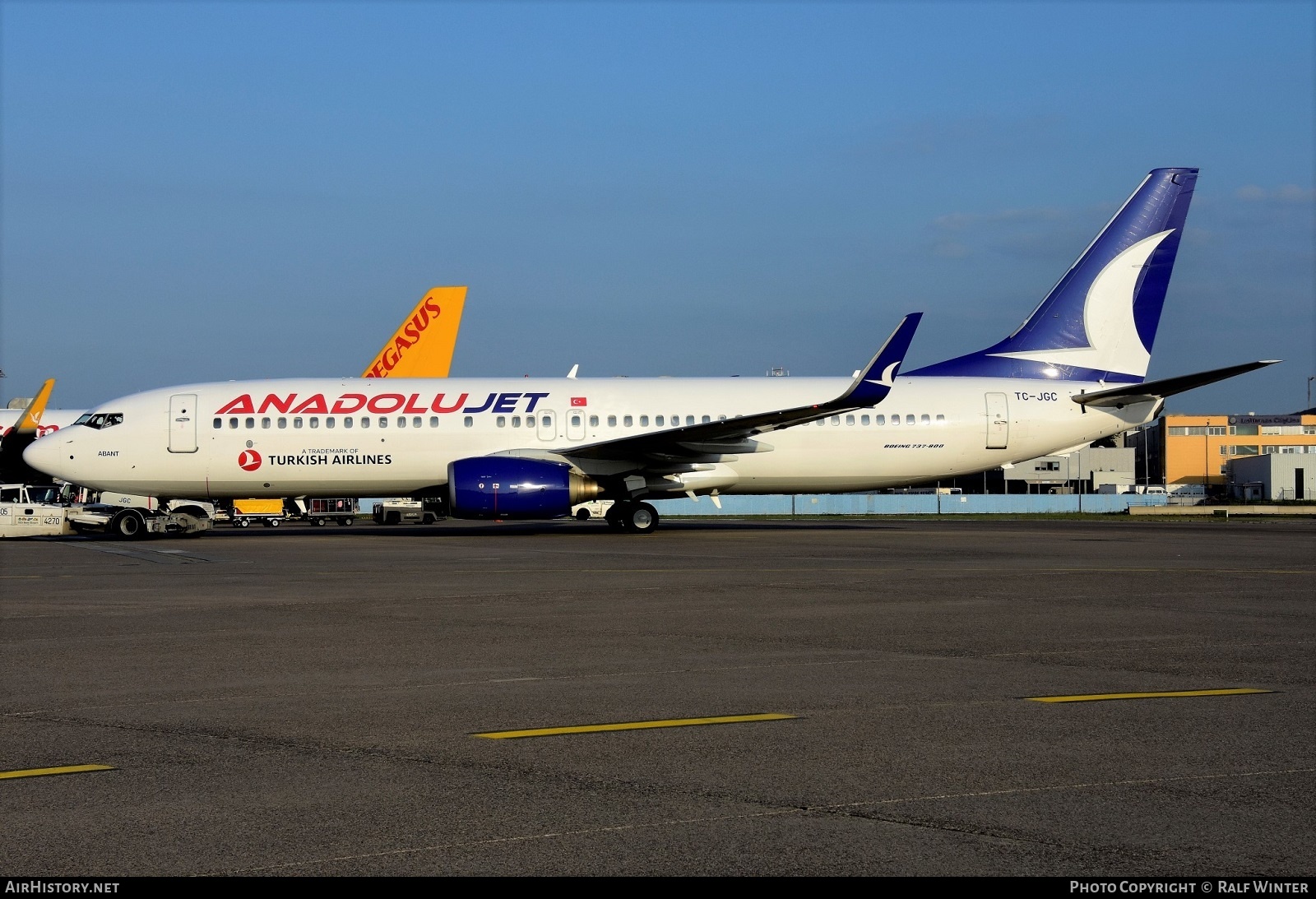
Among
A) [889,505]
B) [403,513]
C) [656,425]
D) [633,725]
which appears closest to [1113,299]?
[656,425]

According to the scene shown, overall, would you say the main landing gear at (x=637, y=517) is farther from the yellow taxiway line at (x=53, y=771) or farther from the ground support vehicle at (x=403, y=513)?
the yellow taxiway line at (x=53, y=771)

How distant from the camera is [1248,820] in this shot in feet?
16.7

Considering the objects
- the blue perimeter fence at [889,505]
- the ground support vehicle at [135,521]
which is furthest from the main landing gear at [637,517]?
the blue perimeter fence at [889,505]

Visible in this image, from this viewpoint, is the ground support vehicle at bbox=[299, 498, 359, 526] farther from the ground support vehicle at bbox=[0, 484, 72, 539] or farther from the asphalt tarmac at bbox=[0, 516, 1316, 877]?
the asphalt tarmac at bbox=[0, 516, 1316, 877]

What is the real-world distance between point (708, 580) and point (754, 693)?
8932 millimetres

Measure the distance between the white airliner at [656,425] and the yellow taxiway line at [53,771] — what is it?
2193cm

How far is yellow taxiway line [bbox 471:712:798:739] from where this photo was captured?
6918 millimetres

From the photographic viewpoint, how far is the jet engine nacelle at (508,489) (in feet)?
92.0

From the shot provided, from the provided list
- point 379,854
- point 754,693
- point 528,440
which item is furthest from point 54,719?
point 528,440

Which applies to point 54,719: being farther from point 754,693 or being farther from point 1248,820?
point 1248,820

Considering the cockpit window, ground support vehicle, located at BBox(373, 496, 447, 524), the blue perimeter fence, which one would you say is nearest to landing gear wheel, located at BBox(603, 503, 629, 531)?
the cockpit window

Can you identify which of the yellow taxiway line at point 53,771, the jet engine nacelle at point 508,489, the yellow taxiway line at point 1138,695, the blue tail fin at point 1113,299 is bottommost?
the yellow taxiway line at point 1138,695

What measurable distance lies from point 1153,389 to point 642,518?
12.6 m
